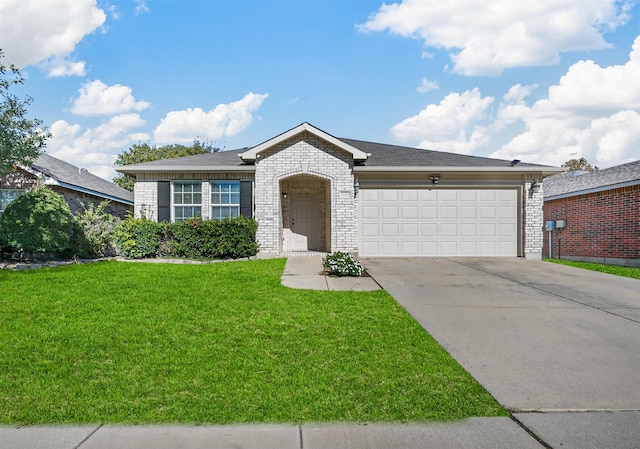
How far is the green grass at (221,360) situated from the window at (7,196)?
7.60m

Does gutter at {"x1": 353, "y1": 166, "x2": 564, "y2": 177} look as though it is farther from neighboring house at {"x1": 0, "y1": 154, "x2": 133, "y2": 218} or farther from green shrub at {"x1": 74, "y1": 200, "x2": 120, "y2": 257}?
neighboring house at {"x1": 0, "y1": 154, "x2": 133, "y2": 218}

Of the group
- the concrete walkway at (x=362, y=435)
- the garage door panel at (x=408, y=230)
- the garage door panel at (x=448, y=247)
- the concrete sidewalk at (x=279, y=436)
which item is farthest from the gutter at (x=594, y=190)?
the concrete sidewalk at (x=279, y=436)

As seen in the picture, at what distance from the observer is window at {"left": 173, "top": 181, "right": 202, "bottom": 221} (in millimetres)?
13367

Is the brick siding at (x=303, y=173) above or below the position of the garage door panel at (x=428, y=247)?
above

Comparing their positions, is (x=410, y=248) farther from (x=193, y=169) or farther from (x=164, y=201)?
(x=164, y=201)

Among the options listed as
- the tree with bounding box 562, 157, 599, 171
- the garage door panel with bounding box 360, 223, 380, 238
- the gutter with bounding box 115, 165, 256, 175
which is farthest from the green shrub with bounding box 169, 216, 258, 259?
the tree with bounding box 562, 157, 599, 171

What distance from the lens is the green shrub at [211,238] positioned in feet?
39.3

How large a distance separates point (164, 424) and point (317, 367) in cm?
150

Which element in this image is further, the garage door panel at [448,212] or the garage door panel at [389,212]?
the garage door panel at [448,212]

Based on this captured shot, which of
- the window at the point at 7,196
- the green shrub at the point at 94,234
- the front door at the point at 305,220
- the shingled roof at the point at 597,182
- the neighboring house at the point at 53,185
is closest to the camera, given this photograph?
the green shrub at the point at 94,234

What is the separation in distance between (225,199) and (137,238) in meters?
3.07

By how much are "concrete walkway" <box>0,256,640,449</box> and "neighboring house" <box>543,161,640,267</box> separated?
1305 centimetres

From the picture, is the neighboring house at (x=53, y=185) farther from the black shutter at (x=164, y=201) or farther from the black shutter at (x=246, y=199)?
the black shutter at (x=246, y=199)

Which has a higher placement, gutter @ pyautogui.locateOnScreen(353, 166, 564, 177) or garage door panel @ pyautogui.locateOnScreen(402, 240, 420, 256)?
gutter @ pyautogui.locateOnScreen(353, 166, 564, 177)
